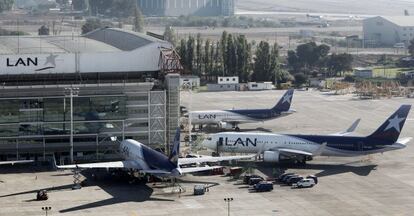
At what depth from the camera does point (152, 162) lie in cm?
10531

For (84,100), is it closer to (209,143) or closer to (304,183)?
(209,143)

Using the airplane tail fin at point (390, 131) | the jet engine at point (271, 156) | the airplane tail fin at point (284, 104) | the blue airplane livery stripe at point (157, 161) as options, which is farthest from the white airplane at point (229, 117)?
the blue airplane livery stripe at point (157, 161)

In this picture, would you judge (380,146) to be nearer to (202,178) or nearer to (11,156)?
(202,178)

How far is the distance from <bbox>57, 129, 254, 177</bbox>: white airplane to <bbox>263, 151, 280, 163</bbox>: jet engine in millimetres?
8273

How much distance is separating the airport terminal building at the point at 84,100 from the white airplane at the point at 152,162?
9.76 metres

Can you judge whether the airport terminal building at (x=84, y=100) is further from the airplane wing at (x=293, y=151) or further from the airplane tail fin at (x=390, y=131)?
the airplane tail fin at (x=390, y=131)

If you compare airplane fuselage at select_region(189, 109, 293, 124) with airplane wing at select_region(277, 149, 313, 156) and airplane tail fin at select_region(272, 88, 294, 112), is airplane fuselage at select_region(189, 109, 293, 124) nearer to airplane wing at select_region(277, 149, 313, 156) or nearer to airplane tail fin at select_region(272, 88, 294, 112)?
airplane tail fin at select_region(272, 88, 294, 112)

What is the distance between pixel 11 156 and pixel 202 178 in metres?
25.8

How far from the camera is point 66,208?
96938mm

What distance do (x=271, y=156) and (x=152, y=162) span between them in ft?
68.0

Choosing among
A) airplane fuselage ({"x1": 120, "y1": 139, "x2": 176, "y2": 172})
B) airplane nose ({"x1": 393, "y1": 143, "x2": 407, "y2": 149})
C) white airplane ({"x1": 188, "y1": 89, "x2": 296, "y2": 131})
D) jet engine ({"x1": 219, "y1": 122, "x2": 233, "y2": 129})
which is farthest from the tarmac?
jet engine ({"x1": 219, "y1": 122, "x2": 233, "y2": 129})

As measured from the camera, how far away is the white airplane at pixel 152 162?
10212 cm

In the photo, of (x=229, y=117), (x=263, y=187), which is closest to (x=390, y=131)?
(x=263, y=187)

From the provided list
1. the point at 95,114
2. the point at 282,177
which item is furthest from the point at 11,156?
the point at 282,177
